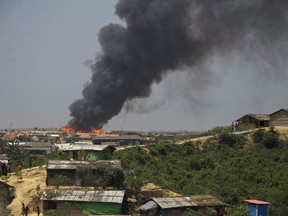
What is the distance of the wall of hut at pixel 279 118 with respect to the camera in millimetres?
50906

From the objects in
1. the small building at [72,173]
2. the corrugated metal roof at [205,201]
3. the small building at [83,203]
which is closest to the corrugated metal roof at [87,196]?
the small building at [83,203]

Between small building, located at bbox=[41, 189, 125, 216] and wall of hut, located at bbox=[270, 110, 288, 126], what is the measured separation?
30.0m

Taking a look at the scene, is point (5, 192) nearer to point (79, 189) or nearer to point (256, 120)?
point (79, 189)

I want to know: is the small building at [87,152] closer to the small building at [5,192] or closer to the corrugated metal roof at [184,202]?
the small building at [5,192]

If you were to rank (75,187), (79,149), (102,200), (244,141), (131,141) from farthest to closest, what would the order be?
(131,141)
(244,141)
(79,149)
(75,187)
(102,200)

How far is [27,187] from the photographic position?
3167 centimetres

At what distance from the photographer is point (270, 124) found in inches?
2029

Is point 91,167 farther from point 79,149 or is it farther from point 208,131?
point 208,131

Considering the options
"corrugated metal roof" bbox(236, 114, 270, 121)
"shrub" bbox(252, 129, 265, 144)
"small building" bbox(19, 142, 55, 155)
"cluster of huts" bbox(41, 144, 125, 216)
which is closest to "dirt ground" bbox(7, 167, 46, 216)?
"cluster of huts" bbox(41, 144, 125, 216)

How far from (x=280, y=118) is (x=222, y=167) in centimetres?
1280

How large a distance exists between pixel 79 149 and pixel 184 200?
44.4 feet

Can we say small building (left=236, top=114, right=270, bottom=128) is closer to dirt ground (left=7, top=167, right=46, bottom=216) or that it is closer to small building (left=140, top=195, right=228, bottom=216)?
dirt ground (left=7, top=167, right=46, bottom=216)

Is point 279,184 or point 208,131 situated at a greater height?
point 208,131

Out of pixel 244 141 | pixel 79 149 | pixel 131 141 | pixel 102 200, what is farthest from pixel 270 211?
pixel 131 141
